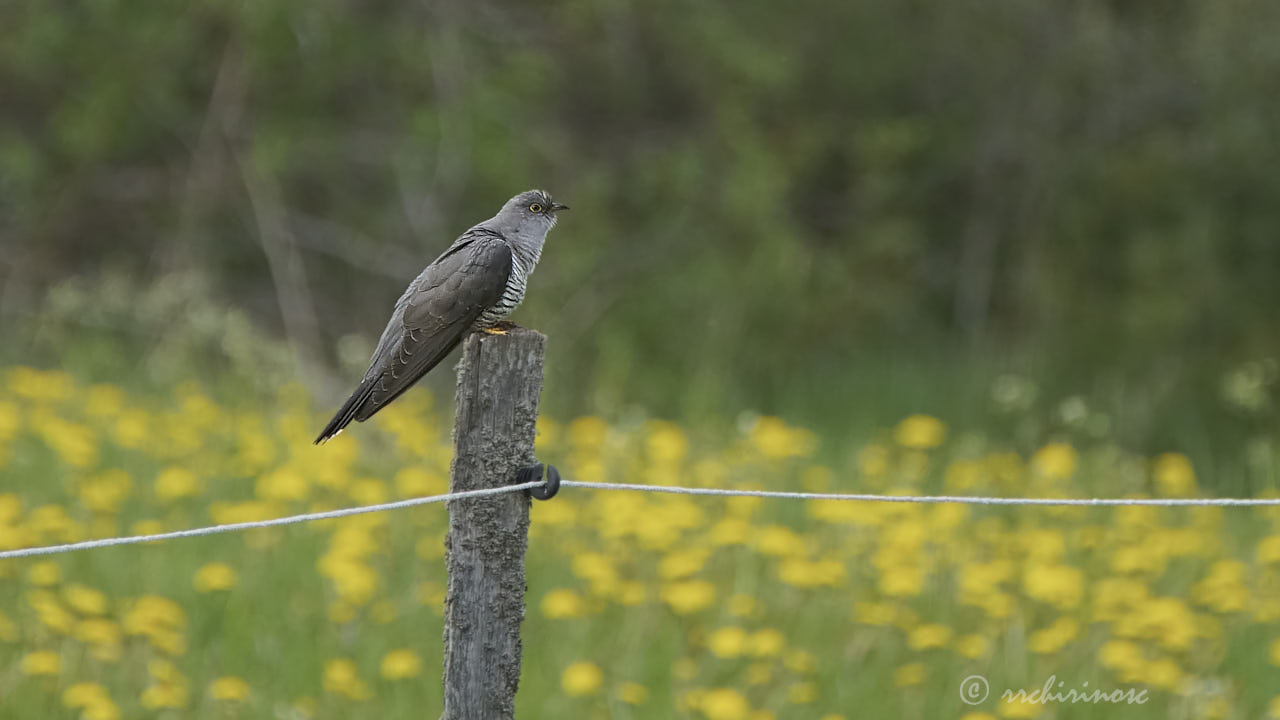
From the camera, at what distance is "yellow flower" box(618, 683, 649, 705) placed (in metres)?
3.70

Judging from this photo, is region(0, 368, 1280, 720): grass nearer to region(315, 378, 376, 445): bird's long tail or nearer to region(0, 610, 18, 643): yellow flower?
region(0, 610, 18, 643): yellow flower

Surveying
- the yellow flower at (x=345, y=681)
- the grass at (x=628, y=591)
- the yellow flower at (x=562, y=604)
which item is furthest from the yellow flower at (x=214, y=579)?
the yellow flower at (x=562, y=604)

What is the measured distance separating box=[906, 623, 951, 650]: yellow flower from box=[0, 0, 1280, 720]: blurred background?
0.02 metres

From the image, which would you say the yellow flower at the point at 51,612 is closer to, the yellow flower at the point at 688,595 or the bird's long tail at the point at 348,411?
the bird's long tail at the point at 348,411

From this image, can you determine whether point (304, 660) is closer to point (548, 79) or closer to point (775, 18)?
point (548, 79)

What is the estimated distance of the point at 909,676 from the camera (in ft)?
12.9

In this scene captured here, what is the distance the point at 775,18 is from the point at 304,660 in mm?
7941

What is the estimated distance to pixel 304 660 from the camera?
3930mm

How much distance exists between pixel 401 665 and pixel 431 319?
1100mm

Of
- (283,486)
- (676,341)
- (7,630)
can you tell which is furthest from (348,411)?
(676,341)

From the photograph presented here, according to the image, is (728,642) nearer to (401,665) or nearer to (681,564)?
(681,564)

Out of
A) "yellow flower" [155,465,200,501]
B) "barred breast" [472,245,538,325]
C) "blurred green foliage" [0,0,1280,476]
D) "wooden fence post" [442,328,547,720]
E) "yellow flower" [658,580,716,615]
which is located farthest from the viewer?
"blurred green foliage" [0,0,1280,476]

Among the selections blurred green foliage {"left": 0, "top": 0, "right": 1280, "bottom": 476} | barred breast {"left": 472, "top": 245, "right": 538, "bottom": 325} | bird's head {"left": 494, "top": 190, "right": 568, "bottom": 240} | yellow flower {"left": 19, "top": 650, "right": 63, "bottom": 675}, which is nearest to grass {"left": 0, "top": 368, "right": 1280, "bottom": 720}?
yellow flower {"left": 19, "top": 650, "right": 63, "bottom": 675}

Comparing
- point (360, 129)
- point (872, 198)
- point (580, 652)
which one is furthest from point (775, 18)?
point (580, 652)
